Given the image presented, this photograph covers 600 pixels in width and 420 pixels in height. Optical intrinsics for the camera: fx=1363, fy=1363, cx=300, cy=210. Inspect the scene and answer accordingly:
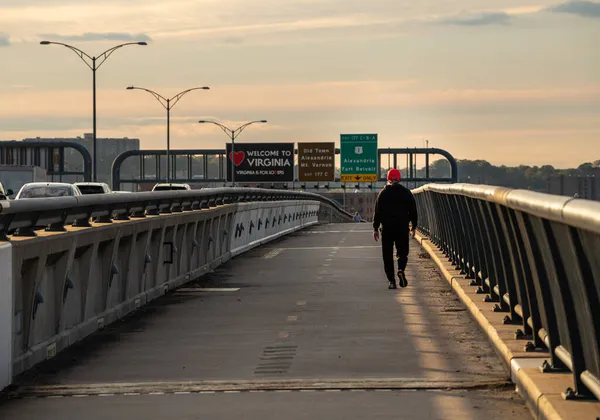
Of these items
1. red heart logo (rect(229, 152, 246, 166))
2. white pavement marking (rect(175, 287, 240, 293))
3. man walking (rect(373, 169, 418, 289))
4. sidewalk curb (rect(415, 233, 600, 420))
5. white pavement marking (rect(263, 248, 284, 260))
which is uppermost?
red heart logo (rect(229, 152, 246, 166))

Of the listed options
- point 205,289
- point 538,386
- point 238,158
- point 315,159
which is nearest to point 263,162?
point 238,158

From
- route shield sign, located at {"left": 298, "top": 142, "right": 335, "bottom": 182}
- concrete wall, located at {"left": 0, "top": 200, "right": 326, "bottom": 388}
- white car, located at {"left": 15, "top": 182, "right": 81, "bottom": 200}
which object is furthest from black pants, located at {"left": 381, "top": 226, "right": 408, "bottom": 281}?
route shield sign, located at {"left": 298, "top": 142, "right": 335, "bottom": 182}

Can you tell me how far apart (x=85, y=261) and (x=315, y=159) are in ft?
285

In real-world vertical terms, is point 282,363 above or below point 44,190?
below

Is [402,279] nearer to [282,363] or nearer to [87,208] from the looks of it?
[87,208]

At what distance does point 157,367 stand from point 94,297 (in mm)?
3249

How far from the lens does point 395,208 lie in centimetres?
2191

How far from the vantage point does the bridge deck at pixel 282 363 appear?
10.1m

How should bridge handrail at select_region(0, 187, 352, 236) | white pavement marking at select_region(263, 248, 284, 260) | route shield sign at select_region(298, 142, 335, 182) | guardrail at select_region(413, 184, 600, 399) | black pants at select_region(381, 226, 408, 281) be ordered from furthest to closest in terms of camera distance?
1. route shield sign at select_region(298, 142, 335, 182)
2. white pavement marking at select_region(263, 248, 284, 260)
3. black pants at select_region(381, 226, 408, 281)
4. bridge handrail at select_region(0, 187, 352, 236)
5. guardrail at select_region(413, 184, 600, 399)

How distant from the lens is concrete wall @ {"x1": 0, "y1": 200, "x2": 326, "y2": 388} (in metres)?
11.9

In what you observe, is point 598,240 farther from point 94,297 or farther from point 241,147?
point 241,147

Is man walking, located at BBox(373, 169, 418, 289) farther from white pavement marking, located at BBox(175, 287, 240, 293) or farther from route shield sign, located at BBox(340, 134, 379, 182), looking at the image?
route shield sign, located at BBox(340, 134, 379, 182)

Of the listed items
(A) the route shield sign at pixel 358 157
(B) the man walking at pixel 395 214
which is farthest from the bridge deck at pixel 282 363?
(A) the route shield sign at pixel 358 157

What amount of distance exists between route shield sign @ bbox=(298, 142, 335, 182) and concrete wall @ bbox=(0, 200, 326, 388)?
7462 cm
